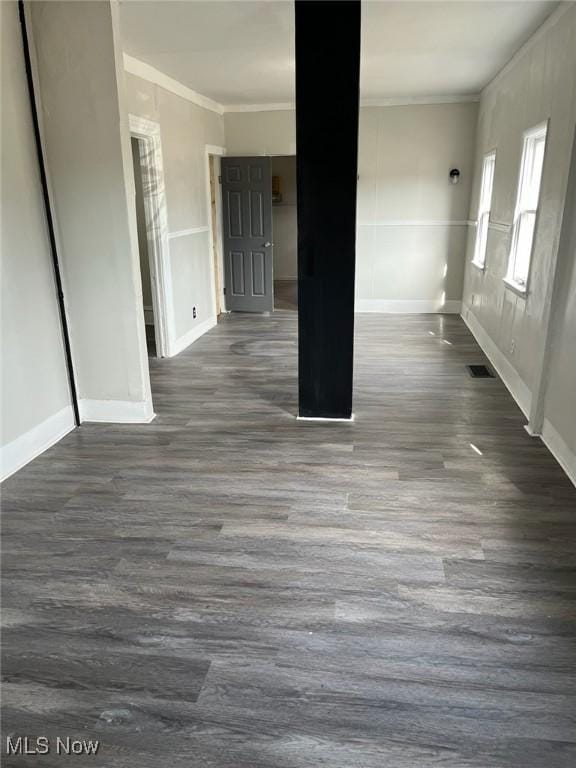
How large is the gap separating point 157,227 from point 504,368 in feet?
11.6

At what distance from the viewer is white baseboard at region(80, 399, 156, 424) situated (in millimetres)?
4059

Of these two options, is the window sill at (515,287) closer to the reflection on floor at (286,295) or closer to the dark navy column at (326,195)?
the dark navy column at (326,195)

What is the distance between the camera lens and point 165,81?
539cm

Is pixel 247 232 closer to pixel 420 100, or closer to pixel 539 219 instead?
pixel 420 100

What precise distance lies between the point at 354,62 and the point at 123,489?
286cm

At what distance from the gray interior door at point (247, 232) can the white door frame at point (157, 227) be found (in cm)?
209

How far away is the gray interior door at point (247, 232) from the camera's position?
24.0 ft

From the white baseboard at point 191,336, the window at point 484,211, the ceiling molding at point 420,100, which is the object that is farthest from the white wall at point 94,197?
the ceiling molding at point 420,100

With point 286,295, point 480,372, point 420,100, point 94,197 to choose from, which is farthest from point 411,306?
point 94,197

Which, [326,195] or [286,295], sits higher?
[326,195]

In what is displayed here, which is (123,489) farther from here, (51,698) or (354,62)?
(354,62)

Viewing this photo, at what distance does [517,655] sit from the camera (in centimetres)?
195

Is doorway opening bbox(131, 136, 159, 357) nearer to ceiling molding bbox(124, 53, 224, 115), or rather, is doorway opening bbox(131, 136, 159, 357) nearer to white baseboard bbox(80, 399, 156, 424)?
ceiling molding bbox(124, 53, 224, 115)

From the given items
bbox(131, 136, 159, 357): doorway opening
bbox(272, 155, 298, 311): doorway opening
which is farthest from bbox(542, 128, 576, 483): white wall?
bbox(272, 155, 298, 311): doorway opening
